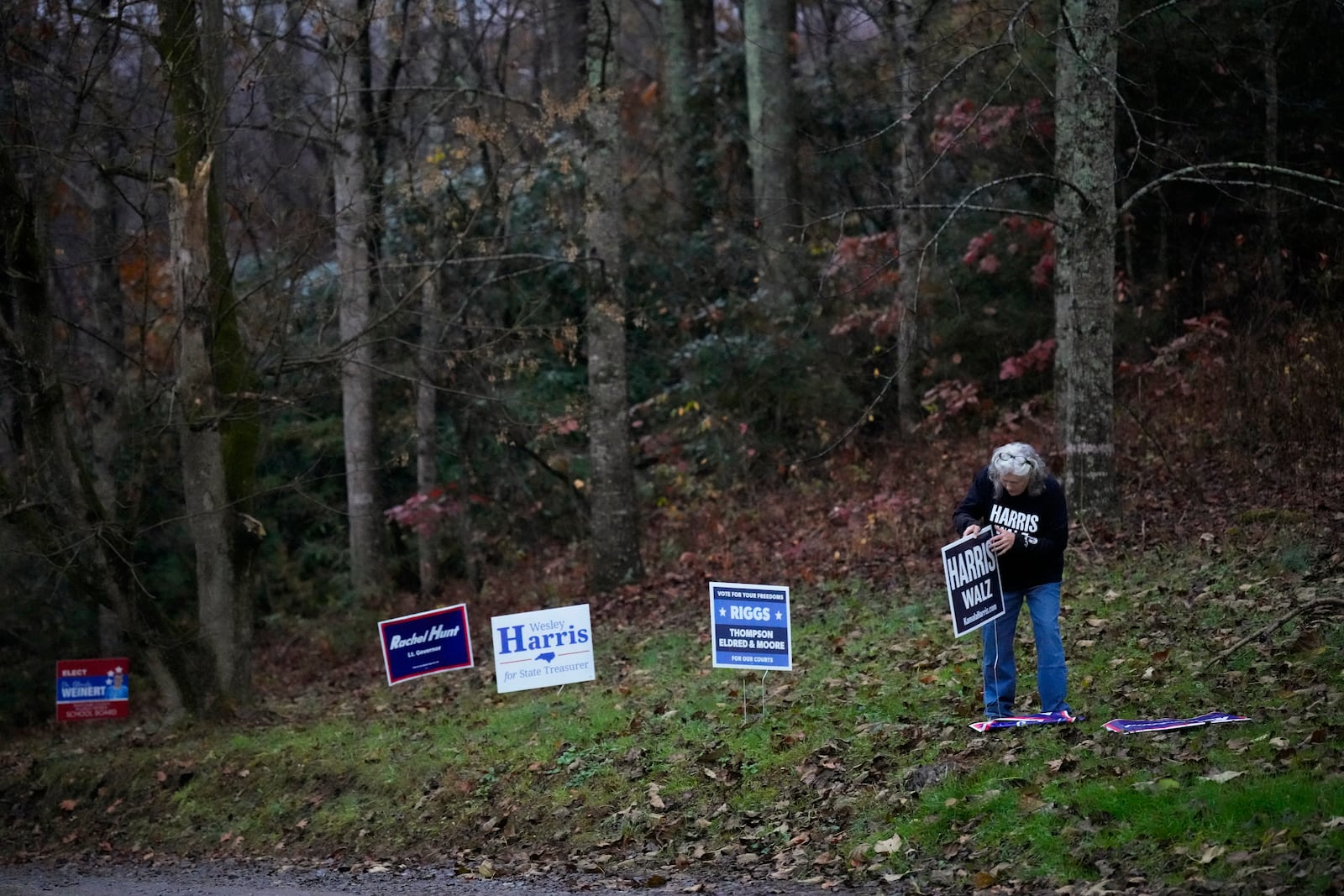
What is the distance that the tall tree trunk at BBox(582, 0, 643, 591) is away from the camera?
17.5 m

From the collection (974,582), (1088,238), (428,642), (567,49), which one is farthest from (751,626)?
(567,49)

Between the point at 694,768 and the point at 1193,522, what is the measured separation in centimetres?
697

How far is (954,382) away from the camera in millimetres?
20531

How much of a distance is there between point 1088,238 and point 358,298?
984 centimetres

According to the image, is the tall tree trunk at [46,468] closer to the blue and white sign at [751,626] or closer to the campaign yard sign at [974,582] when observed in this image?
the blue and white sign at [751,626]

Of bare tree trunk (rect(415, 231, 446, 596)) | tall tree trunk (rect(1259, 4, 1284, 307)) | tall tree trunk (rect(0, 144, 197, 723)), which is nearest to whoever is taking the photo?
tall tree trunk (rect(0, 144, 197, 723))

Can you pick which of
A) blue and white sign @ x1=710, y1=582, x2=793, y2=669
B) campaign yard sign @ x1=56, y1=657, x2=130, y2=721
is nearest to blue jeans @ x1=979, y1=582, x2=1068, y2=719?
blue and white sign @ x1=710, y1=582, x2=793, y2=669

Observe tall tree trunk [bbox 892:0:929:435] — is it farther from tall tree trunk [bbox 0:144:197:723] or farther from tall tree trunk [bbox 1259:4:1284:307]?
tall tree trunk [bbox 0:144:197:723]

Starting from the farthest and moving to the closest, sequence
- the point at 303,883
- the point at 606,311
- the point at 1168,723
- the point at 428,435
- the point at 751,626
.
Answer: the point at 428,435
the point at 606,311
the point at 751,626
the point at 303,883
the point at 1168,723

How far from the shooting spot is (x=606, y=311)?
57.8 feet

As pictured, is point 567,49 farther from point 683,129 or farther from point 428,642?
point 428,642

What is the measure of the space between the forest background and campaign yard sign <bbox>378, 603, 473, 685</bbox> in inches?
90.7

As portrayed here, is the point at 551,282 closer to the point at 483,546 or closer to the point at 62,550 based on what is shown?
the point at 483,546

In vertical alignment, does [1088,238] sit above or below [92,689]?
above
